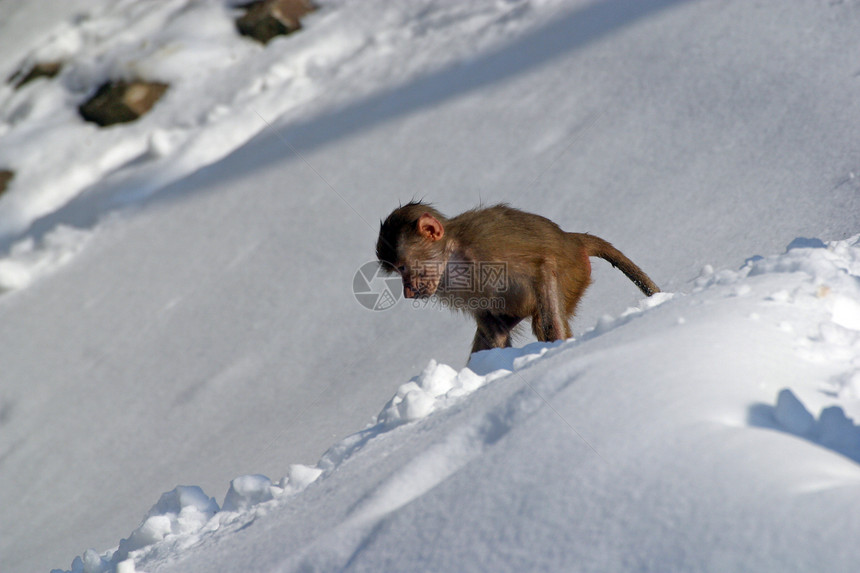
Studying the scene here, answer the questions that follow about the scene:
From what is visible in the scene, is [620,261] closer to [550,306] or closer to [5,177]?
[550,306]

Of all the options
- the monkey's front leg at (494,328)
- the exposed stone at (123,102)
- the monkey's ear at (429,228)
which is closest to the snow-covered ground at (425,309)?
the exposed stone at (123,102)

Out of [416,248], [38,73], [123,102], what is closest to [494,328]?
[416,248]

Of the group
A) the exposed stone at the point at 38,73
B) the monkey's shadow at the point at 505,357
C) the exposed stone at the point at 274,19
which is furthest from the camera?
the exposed stone at the point at 38,73

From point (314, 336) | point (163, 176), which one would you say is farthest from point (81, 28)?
point (314, 336)

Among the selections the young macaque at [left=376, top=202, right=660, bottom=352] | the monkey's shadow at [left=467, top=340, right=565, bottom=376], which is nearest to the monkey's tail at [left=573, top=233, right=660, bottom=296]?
the young macaque at [left=376, top=202, right=660, bottom=352]

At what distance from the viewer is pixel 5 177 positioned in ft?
19.7

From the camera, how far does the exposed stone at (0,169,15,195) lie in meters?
5.95

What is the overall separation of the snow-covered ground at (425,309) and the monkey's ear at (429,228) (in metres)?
0.50

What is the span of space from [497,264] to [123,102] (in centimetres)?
435

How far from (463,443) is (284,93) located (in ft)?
15.1

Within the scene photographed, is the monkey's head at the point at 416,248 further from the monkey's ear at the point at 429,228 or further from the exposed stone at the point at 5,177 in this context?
the exposed stone at the point at 5,177

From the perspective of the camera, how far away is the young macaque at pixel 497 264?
275 cm

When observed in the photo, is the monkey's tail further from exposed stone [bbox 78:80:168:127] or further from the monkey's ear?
exposed stone [bbox 78:80:168:127]

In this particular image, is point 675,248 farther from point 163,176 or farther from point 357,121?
point 163,176
